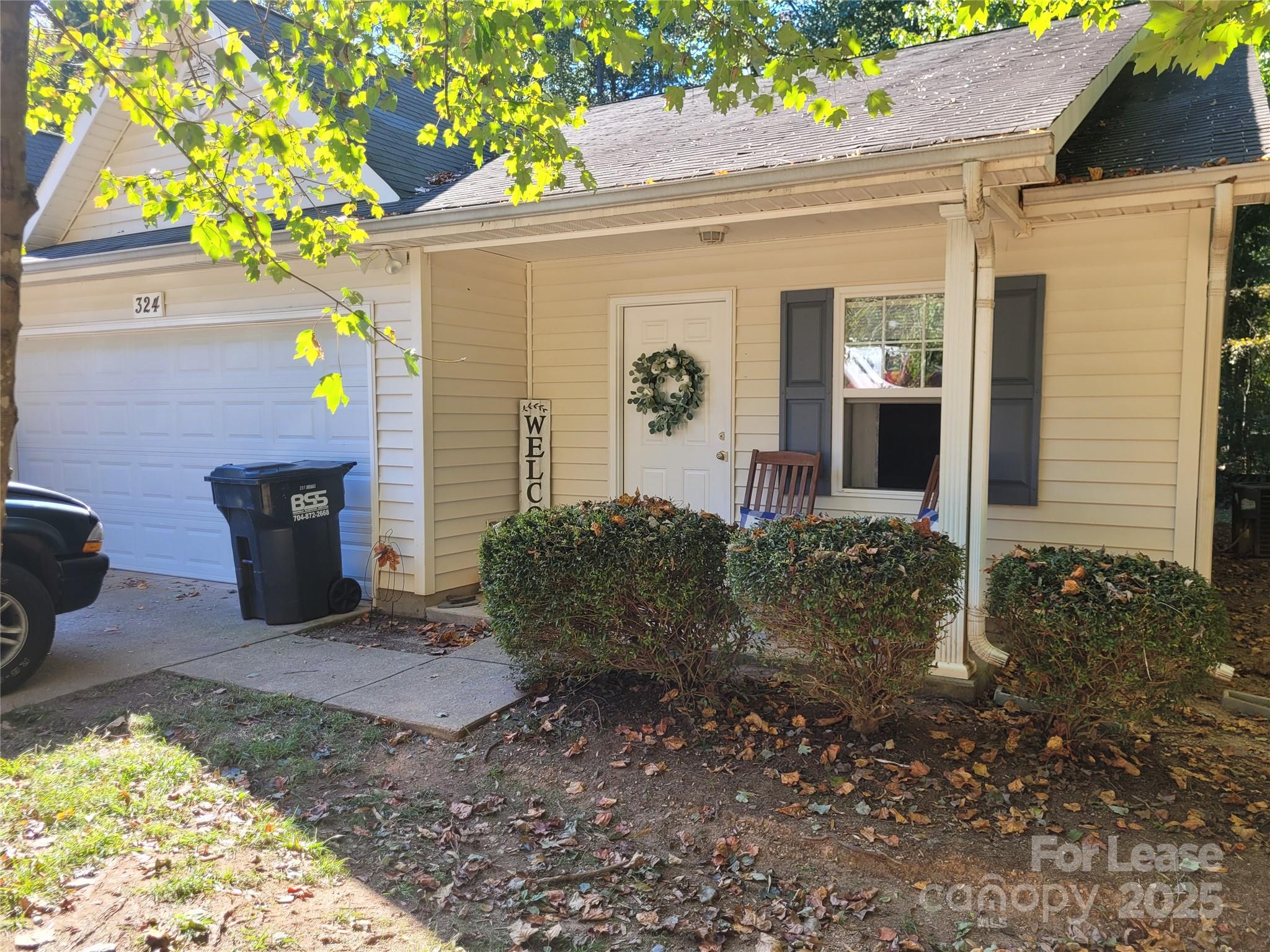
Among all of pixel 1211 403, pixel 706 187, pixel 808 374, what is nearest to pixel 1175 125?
pixel 1211 403

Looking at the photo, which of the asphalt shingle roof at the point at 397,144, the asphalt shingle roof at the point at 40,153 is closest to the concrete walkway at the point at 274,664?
the asphalt shingle roof at the point at 397,144

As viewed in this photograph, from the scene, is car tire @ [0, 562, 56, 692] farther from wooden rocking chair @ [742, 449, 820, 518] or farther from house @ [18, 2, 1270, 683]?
wooden rocking chair @ [742, 449, 820, 518]

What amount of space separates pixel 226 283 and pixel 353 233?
404cm

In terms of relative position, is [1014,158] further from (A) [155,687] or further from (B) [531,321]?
(A) [155,687]

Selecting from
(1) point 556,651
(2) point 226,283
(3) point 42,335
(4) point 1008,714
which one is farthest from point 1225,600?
(3) point 42,335

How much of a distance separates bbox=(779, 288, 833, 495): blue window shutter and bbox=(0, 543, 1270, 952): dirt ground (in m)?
2.16

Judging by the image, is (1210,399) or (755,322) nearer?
(1210,399)

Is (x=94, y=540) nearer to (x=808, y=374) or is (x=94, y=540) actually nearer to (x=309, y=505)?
(x=309, y=505)

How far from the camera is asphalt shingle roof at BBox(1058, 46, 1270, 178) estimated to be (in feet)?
14.7

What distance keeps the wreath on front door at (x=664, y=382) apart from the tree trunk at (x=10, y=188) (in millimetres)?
4729

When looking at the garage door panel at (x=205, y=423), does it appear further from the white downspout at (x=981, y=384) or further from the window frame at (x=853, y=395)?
the white downspout at (x=981, y=384)

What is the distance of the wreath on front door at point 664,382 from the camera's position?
6.45 meters

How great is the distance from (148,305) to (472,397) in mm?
3309

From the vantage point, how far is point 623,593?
13.0 ft
